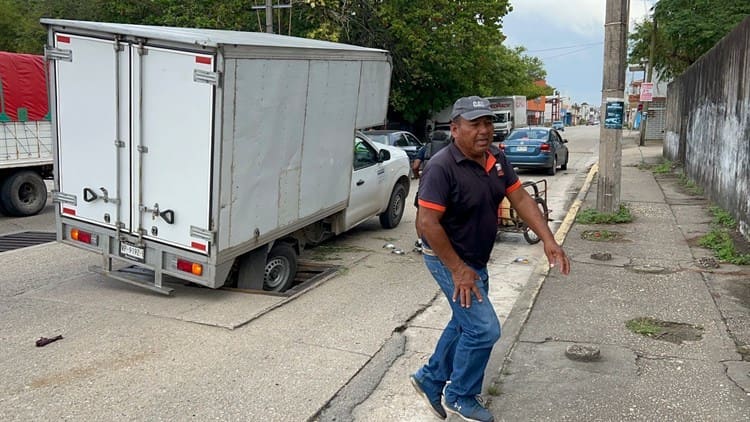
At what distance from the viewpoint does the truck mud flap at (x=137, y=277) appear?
6473 millimetres

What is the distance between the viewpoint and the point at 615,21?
10742mm

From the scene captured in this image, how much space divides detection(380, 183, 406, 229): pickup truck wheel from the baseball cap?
6750mm

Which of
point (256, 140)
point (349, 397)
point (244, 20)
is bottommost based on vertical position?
point (349, 397)

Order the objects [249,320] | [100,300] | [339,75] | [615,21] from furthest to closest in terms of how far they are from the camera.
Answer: [615,21], [339,75], [100,300], [249,320]

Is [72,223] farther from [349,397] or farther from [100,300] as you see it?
[349,397]

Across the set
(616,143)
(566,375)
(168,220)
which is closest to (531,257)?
(616,143)

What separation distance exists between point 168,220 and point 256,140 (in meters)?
1.11

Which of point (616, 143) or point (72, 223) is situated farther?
point (616, 143)

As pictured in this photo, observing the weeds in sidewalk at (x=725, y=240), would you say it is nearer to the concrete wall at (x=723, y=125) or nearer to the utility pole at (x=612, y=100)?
the concrete wall at (x=723, y=125)

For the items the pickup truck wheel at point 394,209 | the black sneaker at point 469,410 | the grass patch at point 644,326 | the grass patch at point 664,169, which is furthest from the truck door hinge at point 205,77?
the grass patch at point 664,169

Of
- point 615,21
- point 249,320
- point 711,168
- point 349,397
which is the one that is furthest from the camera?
point 711,168

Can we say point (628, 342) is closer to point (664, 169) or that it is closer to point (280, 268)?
point (280, 268)

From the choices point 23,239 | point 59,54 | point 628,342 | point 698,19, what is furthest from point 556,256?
point 698,19

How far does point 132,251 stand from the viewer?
6.42 m
